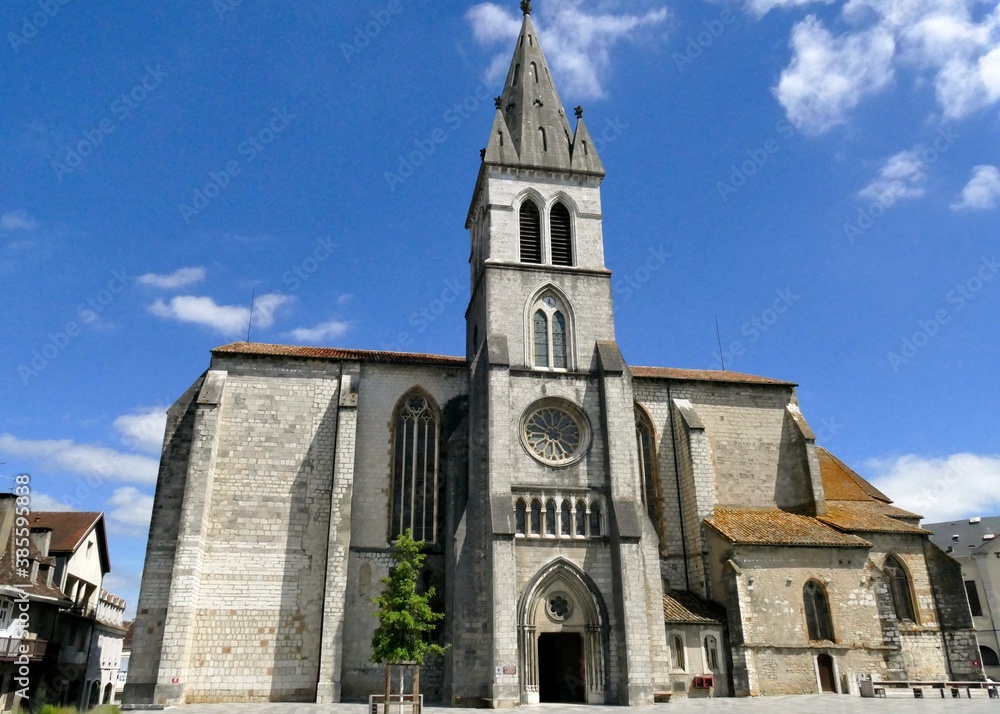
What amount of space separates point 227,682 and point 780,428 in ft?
87.6

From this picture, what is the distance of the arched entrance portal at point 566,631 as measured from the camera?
25562 millimetres

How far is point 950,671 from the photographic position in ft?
99.3

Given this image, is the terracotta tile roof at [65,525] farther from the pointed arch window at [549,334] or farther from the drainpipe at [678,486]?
the drainpipe at [678,486]

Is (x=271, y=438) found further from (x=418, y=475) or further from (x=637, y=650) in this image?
(x=637, y=650)

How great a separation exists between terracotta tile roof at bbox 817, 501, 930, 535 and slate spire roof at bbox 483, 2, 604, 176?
18.9 meters

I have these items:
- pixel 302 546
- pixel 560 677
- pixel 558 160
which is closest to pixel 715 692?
pixel 560 677

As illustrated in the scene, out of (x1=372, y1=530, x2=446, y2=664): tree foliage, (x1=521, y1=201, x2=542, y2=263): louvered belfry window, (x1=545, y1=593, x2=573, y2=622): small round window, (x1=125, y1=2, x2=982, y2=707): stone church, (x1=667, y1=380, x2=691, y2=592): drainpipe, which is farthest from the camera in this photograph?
(x1=521, y1=201, x2=542, y2=263): louvered belfry window

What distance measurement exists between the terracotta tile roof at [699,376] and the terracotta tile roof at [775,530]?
6.29 m

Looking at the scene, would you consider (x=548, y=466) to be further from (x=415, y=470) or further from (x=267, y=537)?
(x=267, y=537)

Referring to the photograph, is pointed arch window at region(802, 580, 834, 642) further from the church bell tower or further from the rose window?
the rose window

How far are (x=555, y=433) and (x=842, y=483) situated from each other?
56.6ft

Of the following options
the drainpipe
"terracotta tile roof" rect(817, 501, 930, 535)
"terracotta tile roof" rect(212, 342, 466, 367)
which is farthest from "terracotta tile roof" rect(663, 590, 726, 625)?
"terracotta tile roof" rect(212, 342, 466, 367)

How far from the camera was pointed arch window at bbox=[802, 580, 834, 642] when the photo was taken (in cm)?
2916

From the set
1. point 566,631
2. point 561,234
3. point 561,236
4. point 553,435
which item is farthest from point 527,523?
point 561,234
